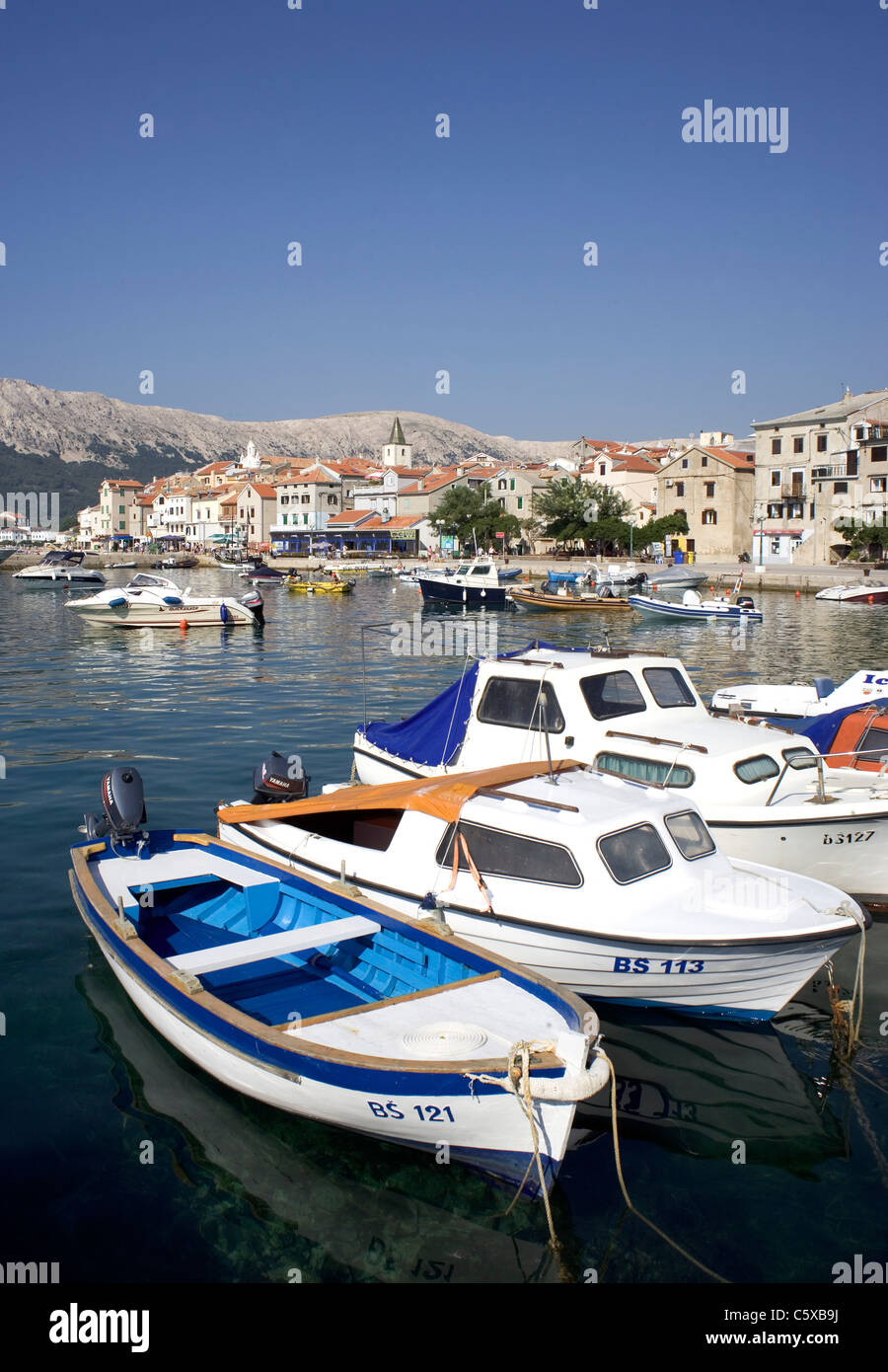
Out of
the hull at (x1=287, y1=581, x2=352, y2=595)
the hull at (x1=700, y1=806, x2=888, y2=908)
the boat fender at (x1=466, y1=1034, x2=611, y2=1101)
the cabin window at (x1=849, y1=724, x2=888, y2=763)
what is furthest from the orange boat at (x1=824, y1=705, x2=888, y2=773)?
the hull at (x1=287, y1=581, x2=352, y2=595)

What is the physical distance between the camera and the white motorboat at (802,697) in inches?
736

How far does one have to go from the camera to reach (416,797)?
10.7 metres

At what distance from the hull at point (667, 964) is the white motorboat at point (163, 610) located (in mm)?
41765

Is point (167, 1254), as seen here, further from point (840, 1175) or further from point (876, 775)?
point (876, 775)

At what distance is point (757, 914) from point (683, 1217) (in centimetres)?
304

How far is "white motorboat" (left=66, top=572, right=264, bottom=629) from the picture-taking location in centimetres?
4931

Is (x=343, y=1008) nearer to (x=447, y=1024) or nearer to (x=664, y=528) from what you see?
(x=447, y=1024)

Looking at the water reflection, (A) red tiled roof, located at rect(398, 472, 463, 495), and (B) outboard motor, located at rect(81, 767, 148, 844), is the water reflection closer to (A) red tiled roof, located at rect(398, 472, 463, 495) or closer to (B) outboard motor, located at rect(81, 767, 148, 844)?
(B) outboard motor, located at rect(81, 767, 148, 844)

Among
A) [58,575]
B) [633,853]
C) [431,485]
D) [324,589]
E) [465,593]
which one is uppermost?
[431,485]

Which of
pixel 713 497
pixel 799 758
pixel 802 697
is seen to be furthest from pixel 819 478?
pixel 799 758

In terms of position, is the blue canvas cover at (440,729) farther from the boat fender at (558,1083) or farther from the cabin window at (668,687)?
the boat fender at (558,1083)

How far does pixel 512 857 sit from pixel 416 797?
136 centimetres

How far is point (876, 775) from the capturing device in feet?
44.6

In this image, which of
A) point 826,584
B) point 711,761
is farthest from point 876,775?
point 826,584
